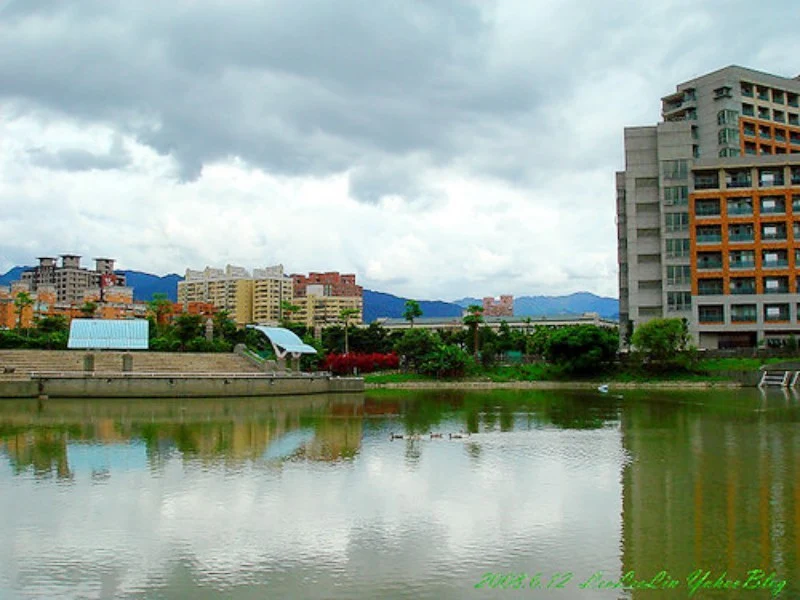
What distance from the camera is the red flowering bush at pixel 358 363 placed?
80688mm

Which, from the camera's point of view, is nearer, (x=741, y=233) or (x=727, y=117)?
(x=741, y=233)

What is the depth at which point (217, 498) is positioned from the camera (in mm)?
19484

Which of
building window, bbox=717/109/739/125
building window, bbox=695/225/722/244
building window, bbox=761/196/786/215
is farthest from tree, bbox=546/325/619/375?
building window, bbox=717/109/739/125

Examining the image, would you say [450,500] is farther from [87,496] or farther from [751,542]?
[87,496]

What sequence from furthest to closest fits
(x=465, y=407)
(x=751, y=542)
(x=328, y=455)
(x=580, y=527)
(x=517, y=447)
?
(x=465, y=407), (x=517, y=447), (x=328, y=455), (x=580, y=527), (x=751, y=542)

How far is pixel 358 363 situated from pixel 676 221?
3678 cm

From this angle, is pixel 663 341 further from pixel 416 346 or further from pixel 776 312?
pixel 416 346

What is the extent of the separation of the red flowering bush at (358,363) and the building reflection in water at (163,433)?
2707 cm

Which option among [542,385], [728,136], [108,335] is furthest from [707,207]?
[108,335]

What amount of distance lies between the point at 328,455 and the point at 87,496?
948 cm

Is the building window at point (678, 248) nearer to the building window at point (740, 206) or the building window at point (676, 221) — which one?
the building window at point (676, 221)

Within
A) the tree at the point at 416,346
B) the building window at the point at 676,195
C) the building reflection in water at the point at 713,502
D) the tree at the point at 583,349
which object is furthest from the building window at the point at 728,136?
the building reflection in water at the point at 713,502

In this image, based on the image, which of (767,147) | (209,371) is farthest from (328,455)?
(767,147)

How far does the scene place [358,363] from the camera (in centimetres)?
8094
